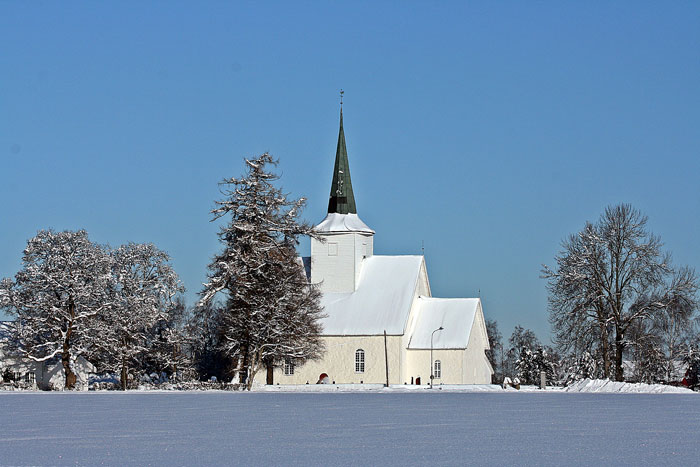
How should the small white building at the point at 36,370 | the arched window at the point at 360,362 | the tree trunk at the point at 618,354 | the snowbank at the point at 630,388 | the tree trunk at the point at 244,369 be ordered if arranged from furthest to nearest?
the arched window at the point at 360,362 → the small white building at the point at 36,370 → the tree trunk at the point at 244,369 → the tree trunk at the point at 618,354 → the snowbank at the point at 630,388

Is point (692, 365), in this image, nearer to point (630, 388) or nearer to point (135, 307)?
point (630, 388)

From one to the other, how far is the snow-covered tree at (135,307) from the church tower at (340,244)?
36.0ft

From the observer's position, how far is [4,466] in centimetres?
1264

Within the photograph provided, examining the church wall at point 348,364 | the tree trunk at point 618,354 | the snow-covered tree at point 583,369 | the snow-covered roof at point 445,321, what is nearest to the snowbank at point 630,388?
the tree trunk at point 618,354

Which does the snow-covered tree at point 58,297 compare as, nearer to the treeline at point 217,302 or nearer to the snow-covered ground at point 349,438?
the treeline at point 217,302

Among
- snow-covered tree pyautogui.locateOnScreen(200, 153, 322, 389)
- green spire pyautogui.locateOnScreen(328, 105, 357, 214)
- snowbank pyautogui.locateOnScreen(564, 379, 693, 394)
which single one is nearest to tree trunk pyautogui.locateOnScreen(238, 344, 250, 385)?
snow-covered tree pyautogui.locateOnScreen(200, 153, 322, 389)

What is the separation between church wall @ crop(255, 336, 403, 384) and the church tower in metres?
4.79

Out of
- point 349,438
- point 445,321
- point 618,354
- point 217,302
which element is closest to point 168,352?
point 217,302

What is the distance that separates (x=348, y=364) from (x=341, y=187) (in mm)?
13786

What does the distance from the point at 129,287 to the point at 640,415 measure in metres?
46.4

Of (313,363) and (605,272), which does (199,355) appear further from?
(605,272)

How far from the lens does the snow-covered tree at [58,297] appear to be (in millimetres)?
58125

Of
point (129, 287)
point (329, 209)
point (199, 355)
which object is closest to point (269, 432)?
point (129, 287)

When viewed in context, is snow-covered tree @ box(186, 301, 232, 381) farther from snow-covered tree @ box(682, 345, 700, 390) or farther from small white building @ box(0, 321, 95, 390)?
snow-covered tree @ box(682, 345, 700, 390)
